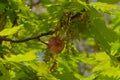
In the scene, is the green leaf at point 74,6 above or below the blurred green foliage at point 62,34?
above

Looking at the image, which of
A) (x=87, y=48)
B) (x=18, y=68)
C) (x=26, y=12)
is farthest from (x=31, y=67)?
(x=87, y=48)

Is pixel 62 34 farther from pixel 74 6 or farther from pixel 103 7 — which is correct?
pixel 103 7

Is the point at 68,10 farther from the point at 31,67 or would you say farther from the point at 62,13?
the point at 31,67

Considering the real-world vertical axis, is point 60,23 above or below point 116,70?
above

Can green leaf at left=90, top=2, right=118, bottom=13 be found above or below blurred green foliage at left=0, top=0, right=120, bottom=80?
above

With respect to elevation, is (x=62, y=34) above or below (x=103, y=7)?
below

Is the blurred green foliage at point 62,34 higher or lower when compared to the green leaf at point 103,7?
lower

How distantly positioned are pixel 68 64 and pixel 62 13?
57 cm

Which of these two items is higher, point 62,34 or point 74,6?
point 74,6

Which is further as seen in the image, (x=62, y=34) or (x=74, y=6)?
(x=62, y=34)

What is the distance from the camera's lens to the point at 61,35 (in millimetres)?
2285

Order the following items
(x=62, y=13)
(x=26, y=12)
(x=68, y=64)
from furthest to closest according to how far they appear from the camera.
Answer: (x=68, y=64) < (x=26, y=12) < (x=62, y=13)

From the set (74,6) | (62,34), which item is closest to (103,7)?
(74,6)

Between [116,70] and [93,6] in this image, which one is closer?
[93,6]
